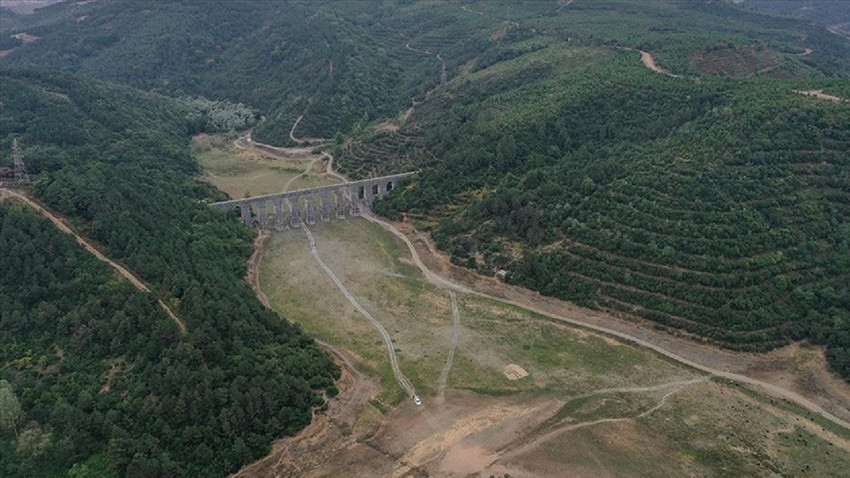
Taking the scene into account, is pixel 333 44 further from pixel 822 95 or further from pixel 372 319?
pixel 822 95

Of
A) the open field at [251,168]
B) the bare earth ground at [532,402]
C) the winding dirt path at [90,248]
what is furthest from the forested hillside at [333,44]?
the bare earth ground at [532,402]

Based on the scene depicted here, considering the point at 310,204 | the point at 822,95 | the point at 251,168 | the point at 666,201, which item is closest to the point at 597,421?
the point at 666,201

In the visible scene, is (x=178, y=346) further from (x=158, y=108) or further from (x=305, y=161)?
(x=158, y=108)

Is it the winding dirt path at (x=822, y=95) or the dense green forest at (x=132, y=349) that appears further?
the winding dirt path at (x=822, y=95)

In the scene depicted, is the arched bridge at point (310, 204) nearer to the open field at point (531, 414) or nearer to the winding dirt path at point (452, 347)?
the open field at point (531, 414)

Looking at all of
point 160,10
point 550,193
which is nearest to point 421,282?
point 550,193

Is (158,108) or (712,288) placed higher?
(158,108)
